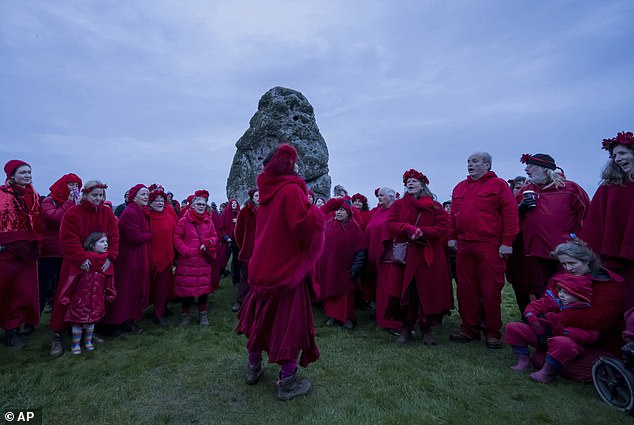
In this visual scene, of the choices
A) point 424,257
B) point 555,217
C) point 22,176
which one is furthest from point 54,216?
point 555,217

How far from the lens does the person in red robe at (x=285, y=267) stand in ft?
9.49

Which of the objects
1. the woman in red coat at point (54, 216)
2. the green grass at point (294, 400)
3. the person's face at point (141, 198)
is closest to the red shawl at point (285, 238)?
the green grass at point (294, 400)

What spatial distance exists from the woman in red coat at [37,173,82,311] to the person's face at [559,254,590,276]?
599 centimetres

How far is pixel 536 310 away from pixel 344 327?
2.54 metres

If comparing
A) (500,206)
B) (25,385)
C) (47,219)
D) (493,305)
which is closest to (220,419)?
(25,385)

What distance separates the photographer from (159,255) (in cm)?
538

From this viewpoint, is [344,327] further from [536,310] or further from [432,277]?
[536,310]

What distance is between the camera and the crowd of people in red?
9.86 ft

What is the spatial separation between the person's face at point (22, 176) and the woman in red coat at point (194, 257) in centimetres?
188

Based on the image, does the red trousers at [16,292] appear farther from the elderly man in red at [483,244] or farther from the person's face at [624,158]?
the person's face at [624,158]

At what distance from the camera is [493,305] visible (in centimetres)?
422

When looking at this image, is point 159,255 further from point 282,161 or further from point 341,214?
point 282,161

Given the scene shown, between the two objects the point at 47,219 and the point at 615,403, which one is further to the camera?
the point at 47,219

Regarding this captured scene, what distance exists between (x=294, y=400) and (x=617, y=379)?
2555 millimetres
